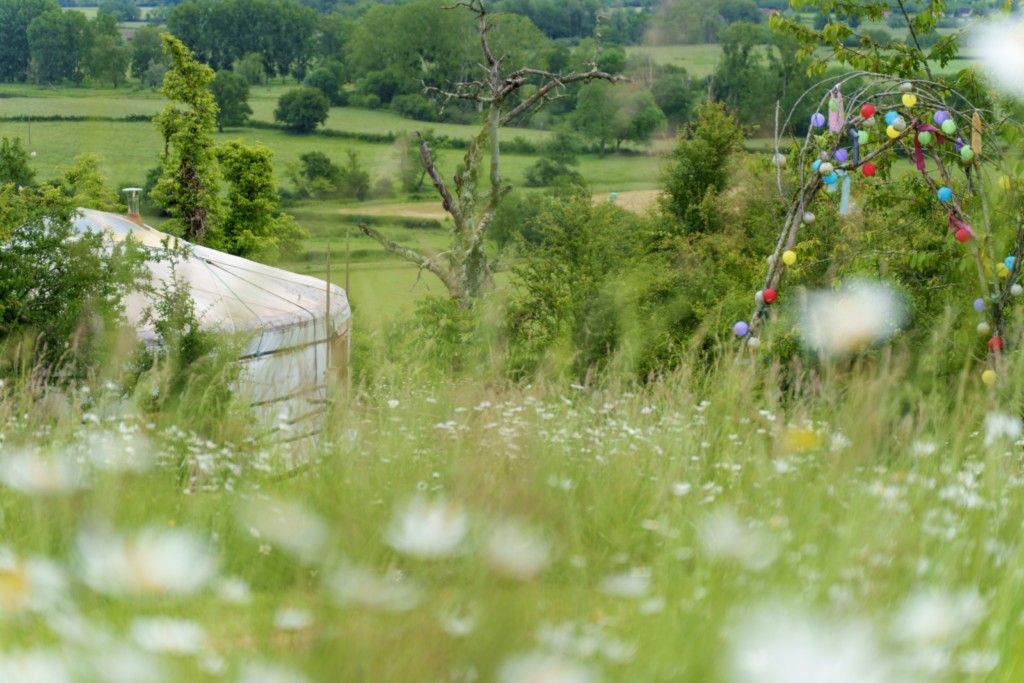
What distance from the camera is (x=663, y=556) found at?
5.82 feet

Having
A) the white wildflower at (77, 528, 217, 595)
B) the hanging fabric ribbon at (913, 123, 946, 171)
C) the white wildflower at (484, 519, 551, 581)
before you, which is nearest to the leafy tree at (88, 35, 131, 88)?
the hanging fabric ribbon at (913, 123, 946, 171)

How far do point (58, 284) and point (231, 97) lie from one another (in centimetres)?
5131

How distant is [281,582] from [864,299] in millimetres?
4745

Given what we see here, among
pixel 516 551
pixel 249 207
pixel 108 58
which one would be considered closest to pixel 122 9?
pixel 108 58

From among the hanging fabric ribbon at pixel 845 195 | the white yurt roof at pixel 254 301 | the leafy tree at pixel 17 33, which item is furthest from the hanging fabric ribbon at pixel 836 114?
the leafy tree at pixel 17 33

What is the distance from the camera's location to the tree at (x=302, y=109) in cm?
5797

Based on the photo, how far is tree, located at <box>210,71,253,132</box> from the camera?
184 feet

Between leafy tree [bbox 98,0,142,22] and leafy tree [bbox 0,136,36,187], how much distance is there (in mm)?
22473

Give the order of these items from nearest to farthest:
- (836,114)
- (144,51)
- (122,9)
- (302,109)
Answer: (836,114) < (144,51) < (302,109) < (122,9)

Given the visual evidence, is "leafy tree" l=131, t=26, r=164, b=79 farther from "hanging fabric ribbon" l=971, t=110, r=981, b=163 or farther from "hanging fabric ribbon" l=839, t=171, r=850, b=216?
"hanging fabric ribbon" l=971, t=110, r=981, b=163

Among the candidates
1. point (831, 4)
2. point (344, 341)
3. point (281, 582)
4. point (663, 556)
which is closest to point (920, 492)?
point (663, 556)

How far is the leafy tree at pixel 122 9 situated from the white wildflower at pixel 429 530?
63.7 meters

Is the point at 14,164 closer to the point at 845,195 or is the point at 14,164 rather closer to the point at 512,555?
the point at 845,195

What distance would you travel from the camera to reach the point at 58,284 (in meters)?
7.95
